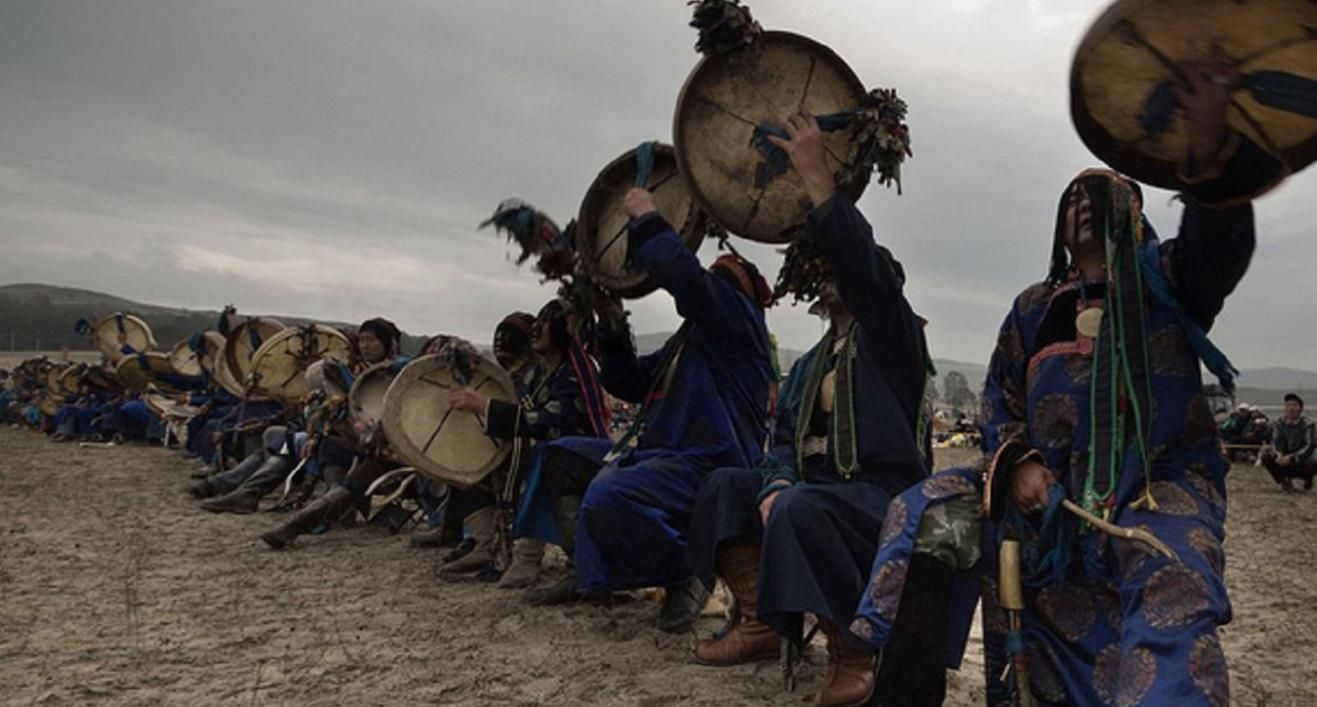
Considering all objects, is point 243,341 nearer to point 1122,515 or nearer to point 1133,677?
point 1122,515

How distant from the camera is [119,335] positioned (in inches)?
693

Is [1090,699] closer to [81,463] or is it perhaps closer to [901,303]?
[901,303]

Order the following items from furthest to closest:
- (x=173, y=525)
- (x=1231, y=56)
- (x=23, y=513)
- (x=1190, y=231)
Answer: (x=23, y=513), (x=173, y=525), (x=1190, y=231), (x=1231, y=56)

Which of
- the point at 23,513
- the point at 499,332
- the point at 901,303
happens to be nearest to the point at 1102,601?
the point at 901,303

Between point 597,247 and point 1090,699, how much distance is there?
309 centimetres

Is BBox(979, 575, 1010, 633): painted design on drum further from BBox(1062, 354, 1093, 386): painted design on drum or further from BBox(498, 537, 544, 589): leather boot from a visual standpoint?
BBox(498, 537, 544, 589): leather boot

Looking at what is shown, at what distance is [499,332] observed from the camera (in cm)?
619

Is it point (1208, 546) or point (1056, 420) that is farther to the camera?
point (1056, 420)

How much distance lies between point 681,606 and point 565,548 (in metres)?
0.88

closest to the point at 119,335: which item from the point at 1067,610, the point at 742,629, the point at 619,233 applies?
the point at 619,233

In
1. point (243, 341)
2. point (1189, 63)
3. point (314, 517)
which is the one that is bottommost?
point (314, 517)

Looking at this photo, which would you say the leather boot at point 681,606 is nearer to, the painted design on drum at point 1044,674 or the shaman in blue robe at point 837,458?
the shaman in blue robe at point 837,458

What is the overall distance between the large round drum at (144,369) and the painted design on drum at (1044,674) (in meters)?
16.8

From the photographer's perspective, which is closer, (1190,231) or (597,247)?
(1190,231)
